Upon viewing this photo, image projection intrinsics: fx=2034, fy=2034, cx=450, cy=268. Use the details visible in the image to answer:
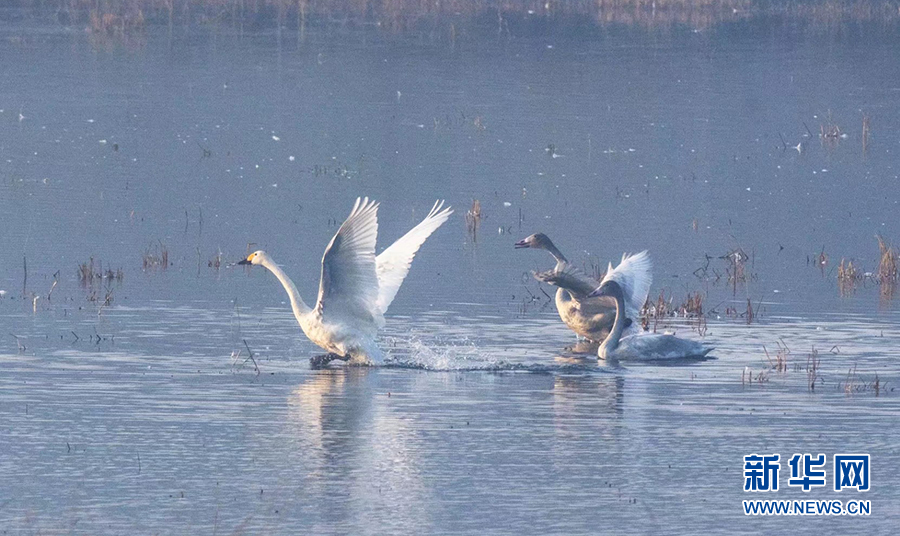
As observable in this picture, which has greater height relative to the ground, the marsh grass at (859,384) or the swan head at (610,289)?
Answer: the swan head at (610,289)

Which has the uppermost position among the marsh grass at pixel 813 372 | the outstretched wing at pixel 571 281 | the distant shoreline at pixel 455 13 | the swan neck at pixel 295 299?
the swan neck at pixel 295 299

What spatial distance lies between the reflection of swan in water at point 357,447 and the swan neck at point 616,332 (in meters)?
1.82

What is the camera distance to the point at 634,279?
56.3ft

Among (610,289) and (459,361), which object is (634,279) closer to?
(610,289)

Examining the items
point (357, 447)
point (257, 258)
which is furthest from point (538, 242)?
point (357, 447)

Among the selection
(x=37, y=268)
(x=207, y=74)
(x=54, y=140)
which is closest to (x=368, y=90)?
(x=207, y=74)

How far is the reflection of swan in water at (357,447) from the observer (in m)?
10.1

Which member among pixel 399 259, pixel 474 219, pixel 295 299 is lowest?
pixel 474 219

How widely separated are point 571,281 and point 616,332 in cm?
132

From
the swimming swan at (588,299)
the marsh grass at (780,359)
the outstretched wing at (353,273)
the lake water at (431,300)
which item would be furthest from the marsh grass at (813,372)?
the outstretched wing at (353,273)

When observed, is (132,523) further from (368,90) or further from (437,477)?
(368,90)

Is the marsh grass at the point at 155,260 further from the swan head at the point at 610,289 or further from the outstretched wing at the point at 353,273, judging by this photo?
the swan head at the point at 610,289

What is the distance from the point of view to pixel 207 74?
4416 centimetres

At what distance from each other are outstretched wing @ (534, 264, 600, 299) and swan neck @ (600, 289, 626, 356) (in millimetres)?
739
